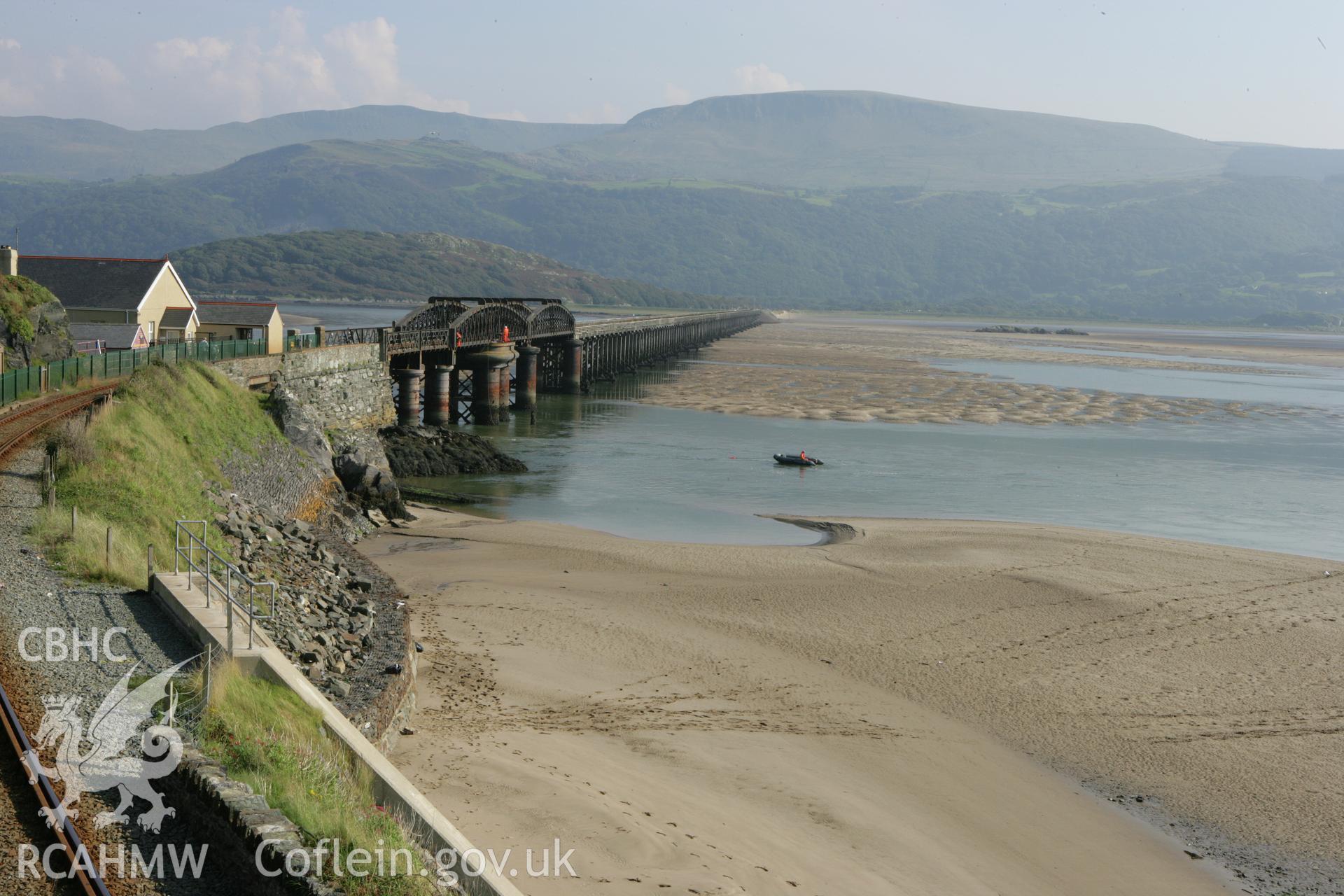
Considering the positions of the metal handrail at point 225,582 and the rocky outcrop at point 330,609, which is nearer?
the metal handrail at point 225,582

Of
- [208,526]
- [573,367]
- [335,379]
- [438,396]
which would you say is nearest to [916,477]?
[335,379]

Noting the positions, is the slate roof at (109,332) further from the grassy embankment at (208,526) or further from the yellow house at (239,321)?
the grassy embankment at (208,526)

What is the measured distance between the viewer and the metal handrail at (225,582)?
12664 millimetres

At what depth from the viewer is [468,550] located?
27.2 meters

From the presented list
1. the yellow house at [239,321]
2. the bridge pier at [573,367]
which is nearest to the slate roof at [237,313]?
the yellow house at [239,321]

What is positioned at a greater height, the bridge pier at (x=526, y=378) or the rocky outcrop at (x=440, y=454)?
the bridge pier at (x=526, y=378)

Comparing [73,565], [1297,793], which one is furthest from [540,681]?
[1297,793]

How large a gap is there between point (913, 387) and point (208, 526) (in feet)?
207

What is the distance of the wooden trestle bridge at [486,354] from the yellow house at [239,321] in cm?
219

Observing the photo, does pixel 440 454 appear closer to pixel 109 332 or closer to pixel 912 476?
pixel 109 332

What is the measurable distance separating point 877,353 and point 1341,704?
97141mm

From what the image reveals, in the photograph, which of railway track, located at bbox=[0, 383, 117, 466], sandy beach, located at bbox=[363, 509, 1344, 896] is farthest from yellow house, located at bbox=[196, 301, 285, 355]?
sandy beach, located at bbox=[363, 509, 1344, 896]

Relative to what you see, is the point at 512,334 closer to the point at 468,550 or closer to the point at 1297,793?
the point at 468,550

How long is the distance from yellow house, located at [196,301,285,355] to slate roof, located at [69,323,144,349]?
108 inches
